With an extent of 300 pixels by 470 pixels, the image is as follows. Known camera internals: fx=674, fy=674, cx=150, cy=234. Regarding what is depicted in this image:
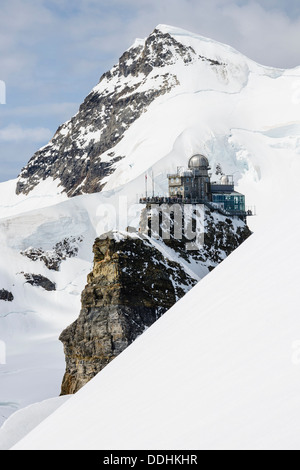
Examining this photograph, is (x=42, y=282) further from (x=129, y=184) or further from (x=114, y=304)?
(x=114, y=304)

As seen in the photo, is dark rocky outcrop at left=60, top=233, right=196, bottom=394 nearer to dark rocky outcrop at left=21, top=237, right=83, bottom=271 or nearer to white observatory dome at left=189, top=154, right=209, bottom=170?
white observatory dome at left=189, top=154, right=209, bottom=170

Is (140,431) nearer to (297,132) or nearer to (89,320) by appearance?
(89,320)

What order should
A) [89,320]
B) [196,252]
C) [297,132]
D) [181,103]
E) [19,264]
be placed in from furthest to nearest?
1. [181,103]
2. [297,132]
3. [19,264]
4. [196,252]
5. [89,320]

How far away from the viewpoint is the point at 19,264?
5384 inches

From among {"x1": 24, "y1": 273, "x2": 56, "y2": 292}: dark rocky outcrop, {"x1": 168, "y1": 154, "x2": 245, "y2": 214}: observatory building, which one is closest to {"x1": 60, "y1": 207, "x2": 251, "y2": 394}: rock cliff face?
{"x1": 168, "y1": 154, "x2": 245, "y2": 214}: observatory building

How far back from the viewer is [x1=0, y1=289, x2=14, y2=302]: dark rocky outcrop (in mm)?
128500

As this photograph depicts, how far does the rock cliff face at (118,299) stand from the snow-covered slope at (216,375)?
43.1 meters

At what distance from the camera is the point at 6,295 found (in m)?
129

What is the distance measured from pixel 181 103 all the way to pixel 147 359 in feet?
618

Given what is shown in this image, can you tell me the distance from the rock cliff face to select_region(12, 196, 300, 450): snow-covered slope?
142 ft

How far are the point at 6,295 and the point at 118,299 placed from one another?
81.1m

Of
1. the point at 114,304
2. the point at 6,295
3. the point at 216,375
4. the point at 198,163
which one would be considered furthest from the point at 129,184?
the point at 216,375

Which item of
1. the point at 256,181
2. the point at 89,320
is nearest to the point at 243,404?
the point at 89,320
